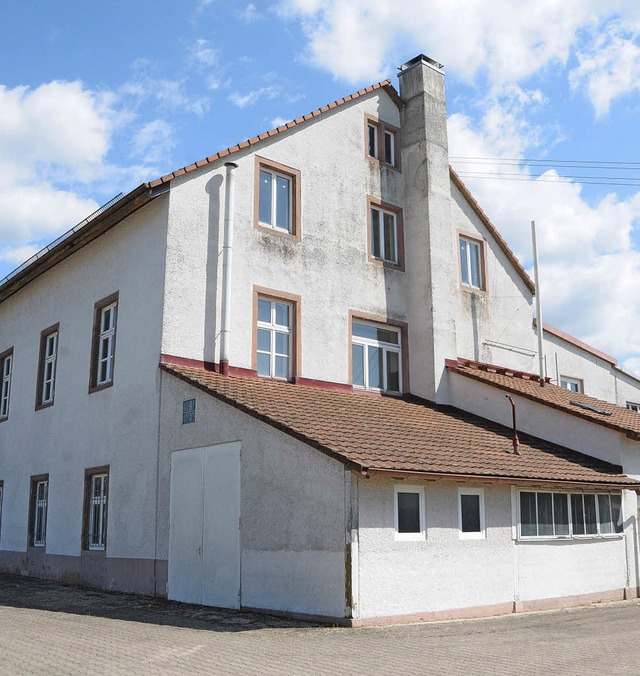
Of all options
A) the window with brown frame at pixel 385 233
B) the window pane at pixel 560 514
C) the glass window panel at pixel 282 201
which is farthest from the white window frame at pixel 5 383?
the window pane at pixel 560 514

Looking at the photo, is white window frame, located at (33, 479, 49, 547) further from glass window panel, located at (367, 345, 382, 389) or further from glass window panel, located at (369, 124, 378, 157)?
glass window panel, located at (369, 124, 378, 157)

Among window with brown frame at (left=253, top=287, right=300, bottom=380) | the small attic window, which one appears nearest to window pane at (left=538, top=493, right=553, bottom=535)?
the small attic window

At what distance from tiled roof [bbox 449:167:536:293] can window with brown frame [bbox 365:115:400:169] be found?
1.79 m

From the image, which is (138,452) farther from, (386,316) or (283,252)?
(386,316)

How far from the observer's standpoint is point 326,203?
18.8 m

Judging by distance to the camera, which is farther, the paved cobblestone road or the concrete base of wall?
the concrete base of wall

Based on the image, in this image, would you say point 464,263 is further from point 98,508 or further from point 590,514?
point 98,508

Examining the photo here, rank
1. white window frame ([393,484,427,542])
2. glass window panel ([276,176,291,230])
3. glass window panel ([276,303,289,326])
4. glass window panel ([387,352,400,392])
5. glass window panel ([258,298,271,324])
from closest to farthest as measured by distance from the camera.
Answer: white window frame ([393,484,427,542]) → glass window panel ([258,298,271,324]) → glass window panel ([276,303,289,326]) → glass window panel ([276,176,291,230]) → glass window panel ([387,352,400,392])

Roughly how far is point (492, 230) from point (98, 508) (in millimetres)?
12846

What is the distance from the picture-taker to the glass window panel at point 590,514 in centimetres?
1553

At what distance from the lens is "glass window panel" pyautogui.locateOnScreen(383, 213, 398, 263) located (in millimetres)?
20078

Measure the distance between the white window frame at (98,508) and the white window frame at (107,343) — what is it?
6.66 ft

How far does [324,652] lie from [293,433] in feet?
11.9

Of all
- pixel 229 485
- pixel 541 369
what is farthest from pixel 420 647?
pixel 541 369
